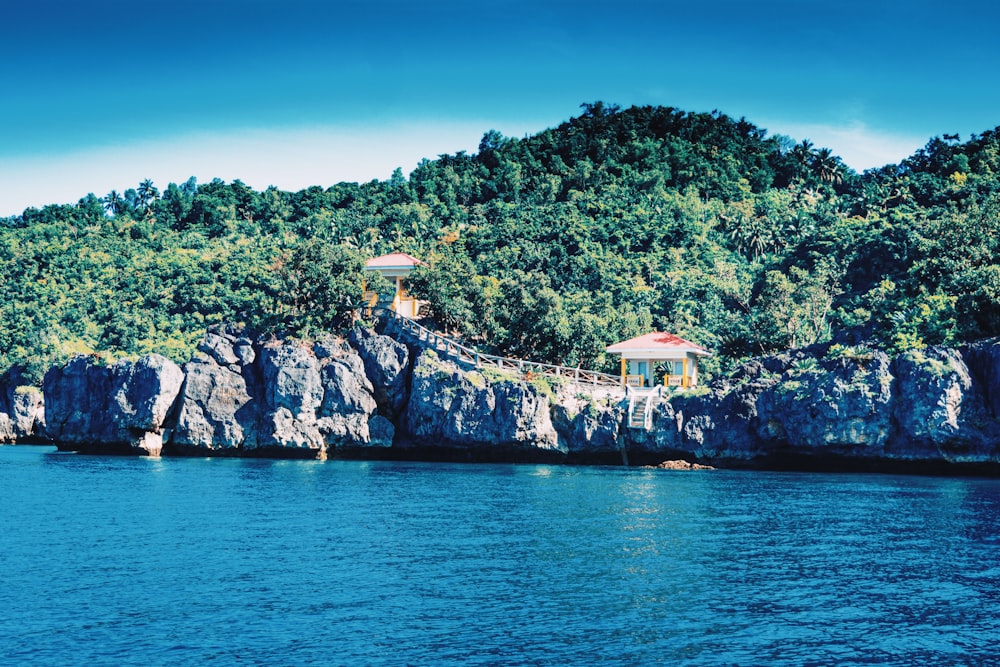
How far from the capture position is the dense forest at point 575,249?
7731cm

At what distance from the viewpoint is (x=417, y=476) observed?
60500 mm

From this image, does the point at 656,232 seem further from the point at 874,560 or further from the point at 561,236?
the point at 874,560

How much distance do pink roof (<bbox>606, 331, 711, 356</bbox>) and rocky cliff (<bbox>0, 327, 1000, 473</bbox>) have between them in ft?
17.9

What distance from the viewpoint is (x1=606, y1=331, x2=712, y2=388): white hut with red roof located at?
72500mm

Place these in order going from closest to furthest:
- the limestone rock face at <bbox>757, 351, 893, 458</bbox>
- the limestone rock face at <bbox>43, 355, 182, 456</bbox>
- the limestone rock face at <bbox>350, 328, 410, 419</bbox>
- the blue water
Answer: the blue water
the limestone rock face at <bbox>757, 351, 893, 458</bbox>
the limestone rock face at <bbox>350, 328, 410, 419</bbox>
the limestone rock face at <bbox>43, 355, 182, 456</bbox>

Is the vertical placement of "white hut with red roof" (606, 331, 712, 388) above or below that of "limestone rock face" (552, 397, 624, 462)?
above

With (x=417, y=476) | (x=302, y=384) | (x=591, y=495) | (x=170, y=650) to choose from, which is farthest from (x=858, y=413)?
(x=170, y=650)

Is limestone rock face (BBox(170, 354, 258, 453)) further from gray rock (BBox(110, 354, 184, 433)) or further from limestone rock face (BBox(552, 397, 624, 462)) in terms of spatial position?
limestone rock face (BBox(552, 397, 624, 462))

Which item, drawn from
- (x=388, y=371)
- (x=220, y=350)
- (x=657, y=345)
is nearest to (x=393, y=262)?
(x=388, y=371)

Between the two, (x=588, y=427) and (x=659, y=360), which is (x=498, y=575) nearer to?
(x=588, y=427)

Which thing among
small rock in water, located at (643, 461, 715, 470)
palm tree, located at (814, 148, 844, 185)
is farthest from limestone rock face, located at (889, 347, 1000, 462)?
palm tree, located at (814, 148, 844, 185)

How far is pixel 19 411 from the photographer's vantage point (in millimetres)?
101312

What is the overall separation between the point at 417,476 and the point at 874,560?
3255 centimetres

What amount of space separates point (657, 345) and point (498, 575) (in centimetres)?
4400
